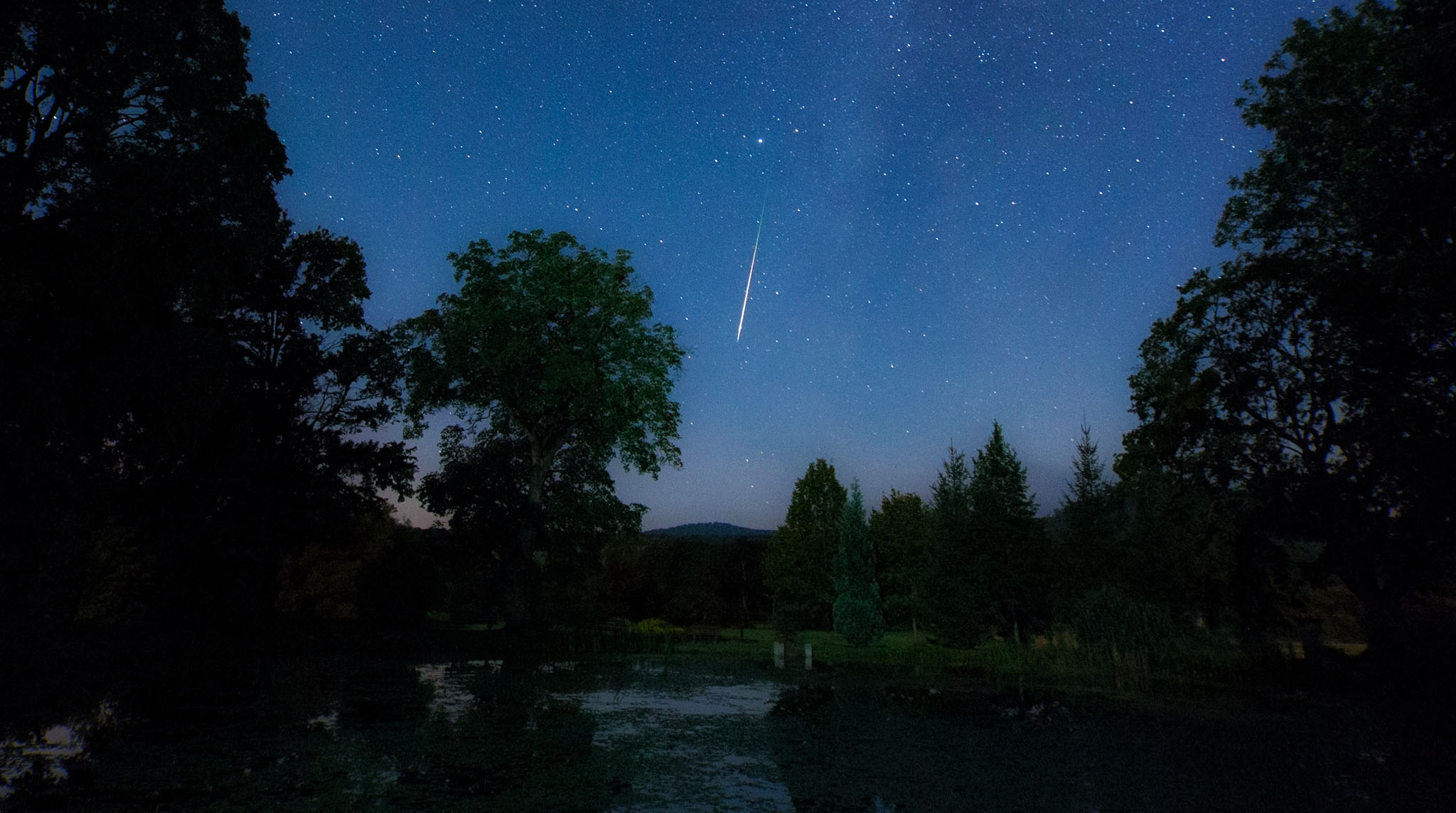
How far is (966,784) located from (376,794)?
556 cm

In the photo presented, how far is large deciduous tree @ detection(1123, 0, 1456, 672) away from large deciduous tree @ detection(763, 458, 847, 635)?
25.9 meters

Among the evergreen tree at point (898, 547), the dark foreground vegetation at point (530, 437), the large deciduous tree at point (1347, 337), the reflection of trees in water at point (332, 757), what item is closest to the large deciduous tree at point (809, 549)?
the evergreen tree at point (898, 547)

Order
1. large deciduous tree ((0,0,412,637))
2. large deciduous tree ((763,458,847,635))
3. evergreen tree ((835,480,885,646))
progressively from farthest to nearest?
large deciduous tree ((763,458,847,635)) < evergreen tree ((835,480,885,646)) < large deciduous tree ((0,0,412,637))

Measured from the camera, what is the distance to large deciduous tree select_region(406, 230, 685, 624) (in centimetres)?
3012

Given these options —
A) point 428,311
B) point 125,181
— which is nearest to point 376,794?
point 125,181

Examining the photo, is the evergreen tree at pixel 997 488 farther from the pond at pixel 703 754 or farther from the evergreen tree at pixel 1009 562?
the pond at pixel 703 754

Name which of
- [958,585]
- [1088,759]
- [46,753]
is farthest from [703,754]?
[958,585]

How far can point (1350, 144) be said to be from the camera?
1869 centimetres

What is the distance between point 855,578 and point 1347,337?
81.9ft

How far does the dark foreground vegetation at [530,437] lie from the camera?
1546 centimetres

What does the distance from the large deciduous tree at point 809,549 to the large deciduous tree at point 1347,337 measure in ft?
84.8

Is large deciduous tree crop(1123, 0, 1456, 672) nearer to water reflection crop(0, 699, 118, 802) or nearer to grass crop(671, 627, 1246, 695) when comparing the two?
grass crop(671, 627, 1246, 695)

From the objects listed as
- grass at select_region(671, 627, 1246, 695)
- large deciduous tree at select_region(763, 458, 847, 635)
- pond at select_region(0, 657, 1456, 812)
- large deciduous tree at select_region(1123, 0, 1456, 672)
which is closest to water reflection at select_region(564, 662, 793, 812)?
pond at select_region(0, 657, 1456, 812)

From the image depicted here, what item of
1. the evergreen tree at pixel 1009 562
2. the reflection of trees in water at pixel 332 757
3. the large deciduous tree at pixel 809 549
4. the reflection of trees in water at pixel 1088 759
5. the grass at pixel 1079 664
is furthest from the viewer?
the large deciduous tree at pixel 809 549
